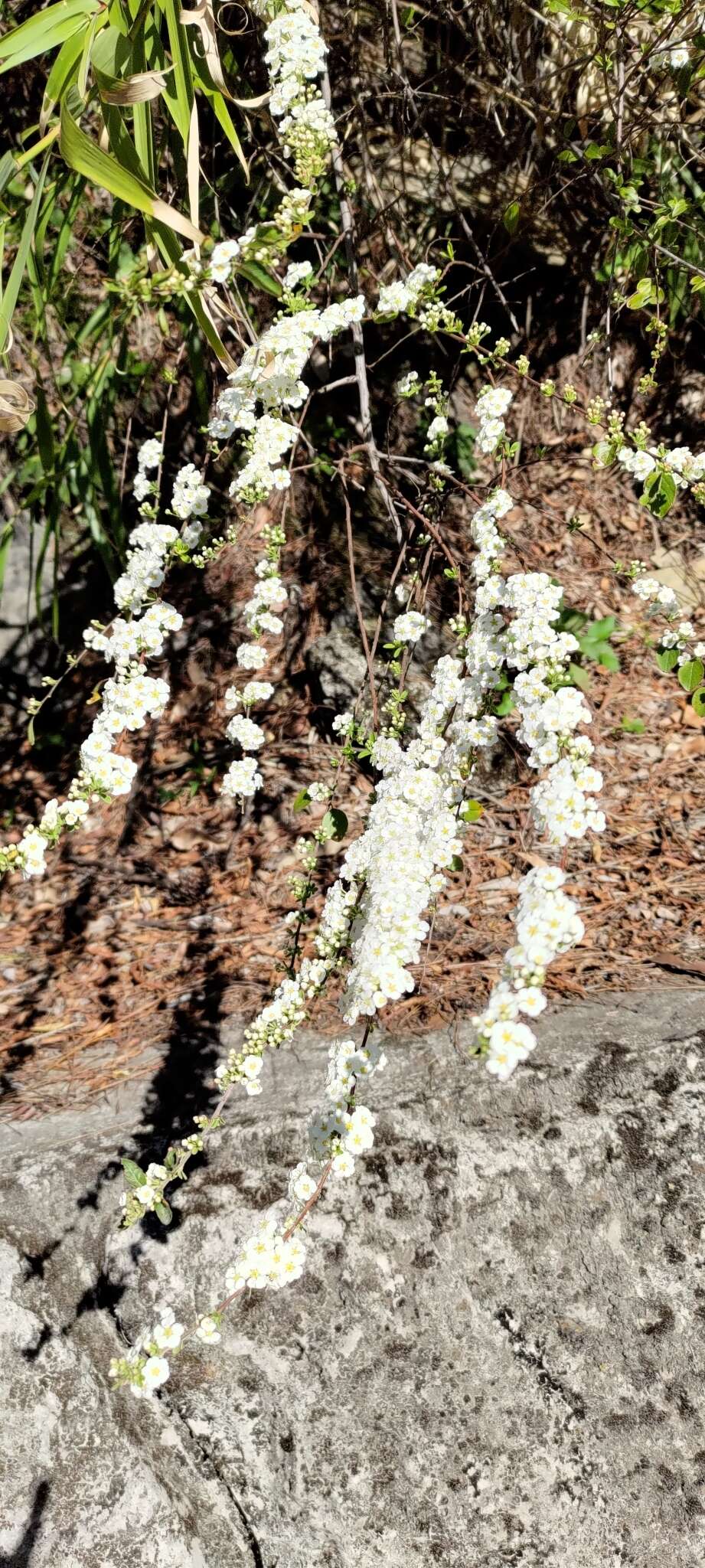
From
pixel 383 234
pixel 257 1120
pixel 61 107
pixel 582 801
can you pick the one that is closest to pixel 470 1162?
pixel 257 1120

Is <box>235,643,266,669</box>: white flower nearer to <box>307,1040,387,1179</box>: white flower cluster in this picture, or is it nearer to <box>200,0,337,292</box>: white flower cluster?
<box>200,0,337,292</box>: white flower cluster

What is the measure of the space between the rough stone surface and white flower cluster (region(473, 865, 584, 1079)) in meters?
0.55

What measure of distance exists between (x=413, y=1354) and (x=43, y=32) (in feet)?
7.14

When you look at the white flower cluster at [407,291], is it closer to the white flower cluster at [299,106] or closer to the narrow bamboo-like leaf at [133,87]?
the white flower cluster at [299,106]

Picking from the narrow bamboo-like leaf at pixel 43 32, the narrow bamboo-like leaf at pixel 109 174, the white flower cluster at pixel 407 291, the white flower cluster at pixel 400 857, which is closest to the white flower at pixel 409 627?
the white flower cluster at pixel 400 857

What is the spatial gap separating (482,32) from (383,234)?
0.50 meters

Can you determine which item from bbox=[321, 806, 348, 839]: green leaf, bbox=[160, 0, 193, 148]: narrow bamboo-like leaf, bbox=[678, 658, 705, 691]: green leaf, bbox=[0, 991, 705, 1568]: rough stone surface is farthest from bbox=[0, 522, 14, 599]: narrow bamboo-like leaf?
bbox=[678, 658, 705, 691]: green leaf

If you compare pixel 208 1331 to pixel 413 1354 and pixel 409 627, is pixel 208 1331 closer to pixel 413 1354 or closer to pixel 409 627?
pixel 413 1354

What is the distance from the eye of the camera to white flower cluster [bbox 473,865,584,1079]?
0.92 m

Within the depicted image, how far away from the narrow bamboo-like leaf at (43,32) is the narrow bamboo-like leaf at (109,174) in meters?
0.26

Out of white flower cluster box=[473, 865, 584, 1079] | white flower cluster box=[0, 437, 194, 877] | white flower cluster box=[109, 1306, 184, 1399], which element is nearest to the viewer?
white flower cluster box=[473, 865, 584, 1079]

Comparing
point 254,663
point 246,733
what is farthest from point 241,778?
point 254,663

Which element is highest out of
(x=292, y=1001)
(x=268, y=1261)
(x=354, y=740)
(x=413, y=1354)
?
(x=354, y=740)

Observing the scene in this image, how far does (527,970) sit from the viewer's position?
3.07 ft
